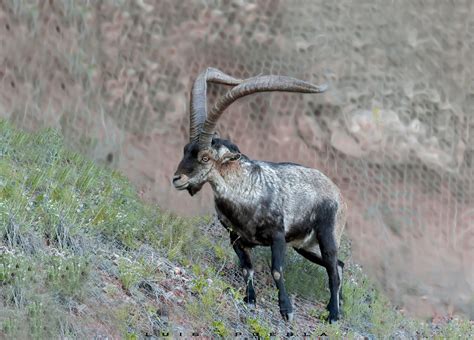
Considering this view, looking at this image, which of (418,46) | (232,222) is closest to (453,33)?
(418,46)

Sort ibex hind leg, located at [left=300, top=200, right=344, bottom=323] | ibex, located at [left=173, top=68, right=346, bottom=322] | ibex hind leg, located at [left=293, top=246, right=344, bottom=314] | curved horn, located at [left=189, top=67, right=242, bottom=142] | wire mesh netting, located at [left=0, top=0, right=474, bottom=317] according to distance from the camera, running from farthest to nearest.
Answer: wire mesh netting, located at [left=0, top=0, right=474, bottom=317] → ibex hind leg, located at [left=293, top=246, right=344, bottom=314] → ibex hind leg, located at [left=300, top=200, right=344, bottom=323] → curved horn, located at [left=189, top=67, right=242, bottom=142] → ibex, located at [left=173, top=68, right=346, bottom=322]

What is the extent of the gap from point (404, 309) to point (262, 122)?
309cm

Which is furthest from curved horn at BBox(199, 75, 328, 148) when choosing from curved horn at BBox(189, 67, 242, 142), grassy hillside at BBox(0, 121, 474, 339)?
grassy hillside at BBox(0, 121, 474, 339)

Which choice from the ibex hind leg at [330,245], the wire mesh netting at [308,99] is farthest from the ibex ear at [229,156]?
the wire mesh netting at [308,99]

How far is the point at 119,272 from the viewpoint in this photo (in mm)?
7496

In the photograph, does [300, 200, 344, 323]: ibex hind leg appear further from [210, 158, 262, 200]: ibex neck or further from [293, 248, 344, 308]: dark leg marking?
[210, 158, 262, 200]: ibex neck

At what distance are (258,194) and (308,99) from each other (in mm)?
3715

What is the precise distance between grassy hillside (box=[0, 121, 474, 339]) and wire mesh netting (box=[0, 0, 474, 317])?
699mm

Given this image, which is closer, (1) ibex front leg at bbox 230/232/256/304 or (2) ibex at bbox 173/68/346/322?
(2) ibex at bbox 173/68/346/322

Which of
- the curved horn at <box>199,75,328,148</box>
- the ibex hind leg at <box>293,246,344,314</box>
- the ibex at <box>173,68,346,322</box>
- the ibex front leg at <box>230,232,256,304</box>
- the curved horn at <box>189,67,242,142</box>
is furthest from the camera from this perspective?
the ibex hind leg at <box>293,246,344,314</box>

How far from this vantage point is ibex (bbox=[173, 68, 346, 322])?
8133 millimetres

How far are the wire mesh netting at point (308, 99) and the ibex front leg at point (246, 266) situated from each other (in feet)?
8.34

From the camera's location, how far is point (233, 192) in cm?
832

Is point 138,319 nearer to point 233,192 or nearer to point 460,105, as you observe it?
point 233,192
